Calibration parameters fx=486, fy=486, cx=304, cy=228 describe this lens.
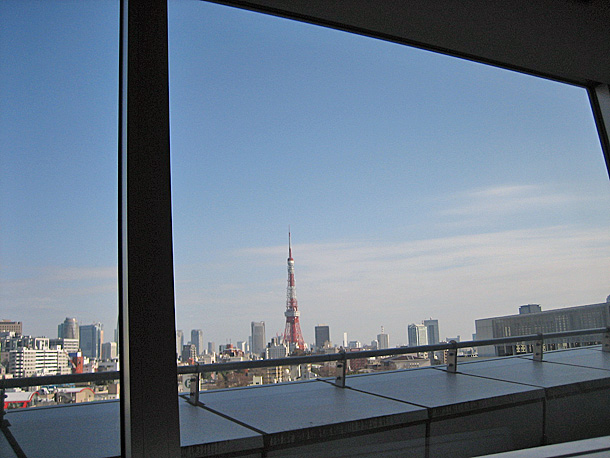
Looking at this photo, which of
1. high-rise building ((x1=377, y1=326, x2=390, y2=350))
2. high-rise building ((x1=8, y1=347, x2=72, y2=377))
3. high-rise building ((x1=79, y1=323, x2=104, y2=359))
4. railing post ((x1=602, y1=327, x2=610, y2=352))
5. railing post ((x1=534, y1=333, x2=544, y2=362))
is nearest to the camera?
high-rise building ((x1=8, y1=347, x2=72, y2=377))

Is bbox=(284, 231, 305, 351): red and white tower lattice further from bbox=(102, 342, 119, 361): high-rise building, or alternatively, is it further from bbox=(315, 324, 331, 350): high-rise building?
bbox=(102, 342, 119, 361): high-rise building

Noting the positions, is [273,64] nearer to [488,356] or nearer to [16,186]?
[16,186]

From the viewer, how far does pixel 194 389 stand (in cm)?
164

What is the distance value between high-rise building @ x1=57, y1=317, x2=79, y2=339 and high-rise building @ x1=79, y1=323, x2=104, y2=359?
0.02m

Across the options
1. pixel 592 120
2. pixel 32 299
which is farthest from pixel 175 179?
pixel 592 120

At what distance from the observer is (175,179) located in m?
1.79

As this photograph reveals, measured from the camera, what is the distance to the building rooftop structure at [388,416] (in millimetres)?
1477

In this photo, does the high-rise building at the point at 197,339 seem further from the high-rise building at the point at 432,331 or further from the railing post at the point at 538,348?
the railing post at the point at 538,348

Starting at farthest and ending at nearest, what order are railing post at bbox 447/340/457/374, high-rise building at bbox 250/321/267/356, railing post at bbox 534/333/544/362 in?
railing post at bbox 534/333/544/362 < railing post at bbox 447/340/457/374 < high-rise building at bbox 250/321/267/356

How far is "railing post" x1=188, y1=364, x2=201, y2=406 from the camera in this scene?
5.32ft

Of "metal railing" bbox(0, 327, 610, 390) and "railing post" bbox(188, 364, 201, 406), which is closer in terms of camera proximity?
"metal railing" bbox(0, 327, 610, 390)

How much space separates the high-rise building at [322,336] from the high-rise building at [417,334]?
390mm

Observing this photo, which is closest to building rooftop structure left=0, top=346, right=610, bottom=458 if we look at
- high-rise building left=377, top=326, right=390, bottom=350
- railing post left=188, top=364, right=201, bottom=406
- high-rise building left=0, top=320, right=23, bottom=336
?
railing post left=188, top=364, right=201, bottom=406

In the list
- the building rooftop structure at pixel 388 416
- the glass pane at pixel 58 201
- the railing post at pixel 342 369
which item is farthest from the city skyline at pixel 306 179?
the building rooftop structure at pixel 388 416
